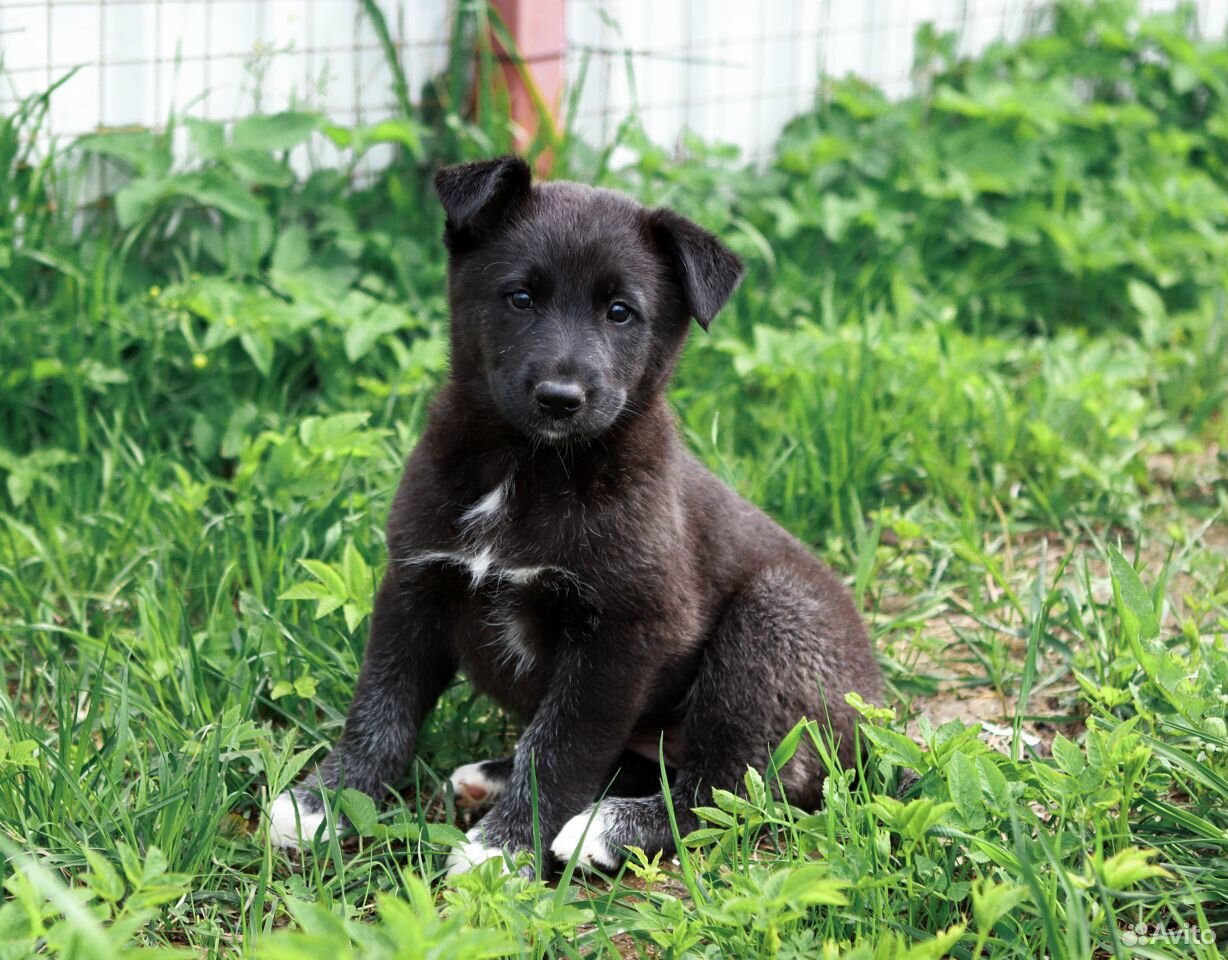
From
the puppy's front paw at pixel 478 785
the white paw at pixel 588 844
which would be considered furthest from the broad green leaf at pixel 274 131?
the white paw at pixel 588 844

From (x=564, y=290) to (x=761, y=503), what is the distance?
4.55 ft

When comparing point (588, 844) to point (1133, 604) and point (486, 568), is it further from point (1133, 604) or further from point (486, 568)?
point (1133, 604)

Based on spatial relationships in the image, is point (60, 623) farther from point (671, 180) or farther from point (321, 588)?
point (671, 180)

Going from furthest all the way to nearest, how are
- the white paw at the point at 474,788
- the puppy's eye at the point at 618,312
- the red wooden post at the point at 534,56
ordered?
the red wooden post at the point at 534,56
the white paw at the point at 474,788
the puppy's eye at the point at 618,312

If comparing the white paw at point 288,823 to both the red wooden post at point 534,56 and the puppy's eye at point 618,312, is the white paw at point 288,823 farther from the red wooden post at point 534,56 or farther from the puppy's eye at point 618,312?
the red wooden post at point 534,56

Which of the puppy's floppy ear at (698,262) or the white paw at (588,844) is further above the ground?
the puppy's floppy ear at (698,262)

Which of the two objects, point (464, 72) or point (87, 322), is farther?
point (464, 72)

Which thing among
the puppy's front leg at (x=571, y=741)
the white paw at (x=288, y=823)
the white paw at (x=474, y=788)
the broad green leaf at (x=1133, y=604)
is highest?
the broad green leaf at (x=1133, y=604)

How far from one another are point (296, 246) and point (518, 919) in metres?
2.83

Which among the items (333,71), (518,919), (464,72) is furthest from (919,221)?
(518,919)

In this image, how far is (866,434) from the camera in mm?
4359

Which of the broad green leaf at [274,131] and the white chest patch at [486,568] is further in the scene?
the broad green leaf at [274,131]

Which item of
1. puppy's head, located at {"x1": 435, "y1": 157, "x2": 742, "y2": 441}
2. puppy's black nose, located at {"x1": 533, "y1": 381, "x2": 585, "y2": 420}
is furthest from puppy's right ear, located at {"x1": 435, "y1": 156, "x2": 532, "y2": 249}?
puppy's black nose, located at {"x1": 533, "y1": 381, "x2": 585, "y2": 420}

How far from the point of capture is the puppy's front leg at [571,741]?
2.87 metres
